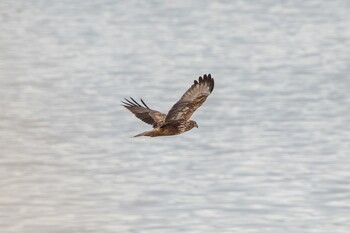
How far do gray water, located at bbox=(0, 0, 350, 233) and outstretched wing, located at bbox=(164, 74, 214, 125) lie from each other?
5897 millimetres

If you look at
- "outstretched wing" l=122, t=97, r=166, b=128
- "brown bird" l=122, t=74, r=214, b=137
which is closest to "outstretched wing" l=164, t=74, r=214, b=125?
"brown bird" l=122, t=74, r=214, b=137

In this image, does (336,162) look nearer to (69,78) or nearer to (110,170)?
(110,170)

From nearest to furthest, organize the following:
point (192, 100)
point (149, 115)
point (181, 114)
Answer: point (181, 114), point (192, 100), point (149, 115)

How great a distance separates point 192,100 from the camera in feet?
57.2

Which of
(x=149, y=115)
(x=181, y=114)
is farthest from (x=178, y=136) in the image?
(x=181, y=114)

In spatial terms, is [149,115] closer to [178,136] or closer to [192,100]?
[192,100]

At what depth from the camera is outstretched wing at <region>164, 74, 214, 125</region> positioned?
17078 millimetres

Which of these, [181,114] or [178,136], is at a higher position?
[178,136]

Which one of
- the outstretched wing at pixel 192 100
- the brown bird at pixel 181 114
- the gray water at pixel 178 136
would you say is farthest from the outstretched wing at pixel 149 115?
the gray water at pixel 178 136

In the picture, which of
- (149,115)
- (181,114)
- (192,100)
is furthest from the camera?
(149,115)

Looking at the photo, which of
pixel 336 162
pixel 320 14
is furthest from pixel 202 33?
pixel 336 162

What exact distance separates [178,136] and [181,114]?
1427 cm

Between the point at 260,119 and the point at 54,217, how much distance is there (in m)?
9.93

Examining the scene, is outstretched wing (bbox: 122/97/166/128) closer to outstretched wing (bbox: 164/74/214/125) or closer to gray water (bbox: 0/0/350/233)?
outstretched wing (bbox: 164/74/214/125)
